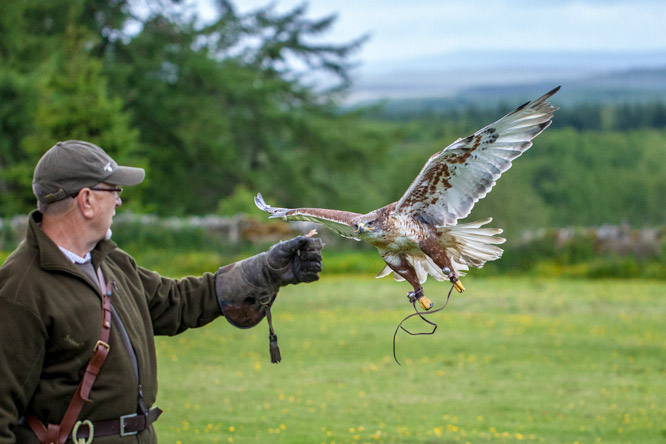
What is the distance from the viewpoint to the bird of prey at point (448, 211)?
4.03 meters

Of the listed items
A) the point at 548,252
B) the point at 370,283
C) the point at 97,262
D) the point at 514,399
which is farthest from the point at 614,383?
the point at 548,252

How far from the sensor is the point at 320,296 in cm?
1686

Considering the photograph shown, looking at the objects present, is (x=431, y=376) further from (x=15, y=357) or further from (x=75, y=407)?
(x=15, y=357)

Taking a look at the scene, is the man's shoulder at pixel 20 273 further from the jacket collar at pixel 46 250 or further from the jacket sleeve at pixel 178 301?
the jacket sleeve at pixel 178 301

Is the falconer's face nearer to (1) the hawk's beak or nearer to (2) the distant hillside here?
(1) the hawk's beak

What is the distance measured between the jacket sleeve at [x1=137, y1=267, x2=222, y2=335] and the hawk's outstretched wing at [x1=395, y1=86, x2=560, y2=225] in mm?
982

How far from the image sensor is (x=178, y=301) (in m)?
4.03

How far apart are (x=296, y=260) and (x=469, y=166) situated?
0.94 metres

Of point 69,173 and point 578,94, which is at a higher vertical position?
point 578,94

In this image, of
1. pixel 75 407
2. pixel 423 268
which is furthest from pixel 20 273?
pixel 423 268

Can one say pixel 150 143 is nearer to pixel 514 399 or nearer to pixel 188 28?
pixel 188 28

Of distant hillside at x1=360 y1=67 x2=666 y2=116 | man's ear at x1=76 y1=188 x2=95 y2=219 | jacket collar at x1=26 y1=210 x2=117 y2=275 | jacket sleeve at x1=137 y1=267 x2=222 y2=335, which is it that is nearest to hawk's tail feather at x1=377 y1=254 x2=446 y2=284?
jacket sleeve at x1=137 y1=267 x2=222 y2=335

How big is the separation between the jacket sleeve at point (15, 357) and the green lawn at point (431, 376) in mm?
3941

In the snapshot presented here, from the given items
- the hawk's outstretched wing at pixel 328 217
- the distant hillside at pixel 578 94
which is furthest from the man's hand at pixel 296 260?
the distant hillside at pixel 578 94
